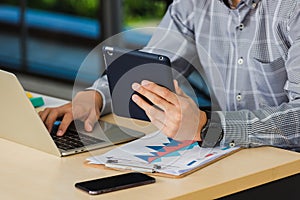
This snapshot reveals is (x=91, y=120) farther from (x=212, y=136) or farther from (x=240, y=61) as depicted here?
(x=240, y=61)

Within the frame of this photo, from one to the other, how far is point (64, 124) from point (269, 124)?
0.57 meters

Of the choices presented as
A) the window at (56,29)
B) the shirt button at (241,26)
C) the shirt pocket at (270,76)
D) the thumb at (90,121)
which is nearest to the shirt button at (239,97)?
the shirt pocket at (270,76)

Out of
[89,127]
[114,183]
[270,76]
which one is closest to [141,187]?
[114,183]

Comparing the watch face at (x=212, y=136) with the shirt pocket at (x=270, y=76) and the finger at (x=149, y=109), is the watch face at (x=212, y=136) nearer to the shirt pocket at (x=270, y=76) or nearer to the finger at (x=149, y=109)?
the finger at (x=149, y=109)

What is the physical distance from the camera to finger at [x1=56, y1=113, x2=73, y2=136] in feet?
7.25

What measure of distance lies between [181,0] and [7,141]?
2.64 feet

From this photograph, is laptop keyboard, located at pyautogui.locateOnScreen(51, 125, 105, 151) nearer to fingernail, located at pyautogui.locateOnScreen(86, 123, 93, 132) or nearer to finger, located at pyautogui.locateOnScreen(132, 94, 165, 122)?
fingernail, located at pyautogui.locateOnScreen(86, 123, 93, 132)

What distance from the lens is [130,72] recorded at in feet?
6.56

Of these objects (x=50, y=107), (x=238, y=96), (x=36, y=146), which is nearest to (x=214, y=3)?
(x=238, y=96)

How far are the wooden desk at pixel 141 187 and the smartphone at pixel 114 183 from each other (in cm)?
1

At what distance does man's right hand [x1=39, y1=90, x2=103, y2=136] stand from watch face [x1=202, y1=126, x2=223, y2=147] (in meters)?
0.35

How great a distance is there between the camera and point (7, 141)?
219 cm

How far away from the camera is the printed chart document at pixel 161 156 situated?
1.94m

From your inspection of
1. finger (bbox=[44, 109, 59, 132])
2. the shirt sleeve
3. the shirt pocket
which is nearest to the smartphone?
the shirt sleeve
